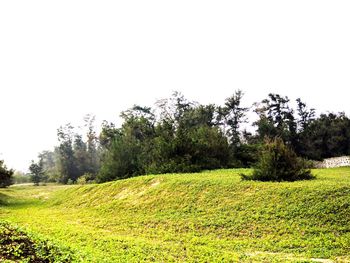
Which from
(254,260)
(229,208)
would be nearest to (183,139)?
(229,208)

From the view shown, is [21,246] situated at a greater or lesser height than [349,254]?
greater

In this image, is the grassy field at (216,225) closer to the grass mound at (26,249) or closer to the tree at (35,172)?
the grass mound at (26,249)

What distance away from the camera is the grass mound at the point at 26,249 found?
603 centimetres

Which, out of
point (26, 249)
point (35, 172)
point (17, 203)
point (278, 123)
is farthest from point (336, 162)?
point (35, 172)

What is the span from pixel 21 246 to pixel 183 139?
56.2 ft

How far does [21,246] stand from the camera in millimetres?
6551

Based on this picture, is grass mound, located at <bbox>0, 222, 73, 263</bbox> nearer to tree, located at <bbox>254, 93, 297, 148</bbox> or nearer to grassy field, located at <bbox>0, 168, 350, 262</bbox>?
grassy field, located at <bbox>0, 168, 350, 262</bbox>

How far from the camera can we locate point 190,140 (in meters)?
23.5

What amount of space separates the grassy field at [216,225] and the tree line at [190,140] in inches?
273

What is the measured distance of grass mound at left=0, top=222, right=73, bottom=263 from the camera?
603 centimetres

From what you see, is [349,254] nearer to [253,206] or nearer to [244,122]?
[253,206]

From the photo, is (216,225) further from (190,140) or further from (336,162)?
(336,162)

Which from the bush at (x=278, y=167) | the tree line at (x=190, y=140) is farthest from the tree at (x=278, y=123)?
the bush at (x=278, y=167)

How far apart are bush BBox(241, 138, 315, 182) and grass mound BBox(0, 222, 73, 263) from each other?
979 centimetres
